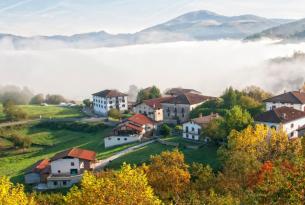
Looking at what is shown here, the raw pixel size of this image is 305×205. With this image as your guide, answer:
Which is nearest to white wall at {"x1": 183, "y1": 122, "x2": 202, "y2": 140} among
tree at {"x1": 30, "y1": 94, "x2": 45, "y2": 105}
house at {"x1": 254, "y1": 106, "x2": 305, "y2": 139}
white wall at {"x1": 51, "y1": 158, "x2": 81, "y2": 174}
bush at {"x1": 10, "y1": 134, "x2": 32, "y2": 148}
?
house at {"x1": 254, "y1": 106, "x2": 305, "y2": 139}

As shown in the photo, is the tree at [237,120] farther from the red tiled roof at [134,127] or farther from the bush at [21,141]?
the bush at [21,141]

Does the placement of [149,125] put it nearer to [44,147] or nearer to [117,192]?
[44,147]

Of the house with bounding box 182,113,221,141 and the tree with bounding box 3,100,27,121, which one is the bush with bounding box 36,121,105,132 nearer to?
the tree with bounding box 3,100,27,121

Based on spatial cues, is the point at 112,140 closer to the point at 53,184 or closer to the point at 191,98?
the point at 53,184

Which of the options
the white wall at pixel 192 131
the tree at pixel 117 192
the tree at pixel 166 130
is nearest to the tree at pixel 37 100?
the tree at pixel 166 130

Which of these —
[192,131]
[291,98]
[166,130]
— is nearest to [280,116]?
[291,98]

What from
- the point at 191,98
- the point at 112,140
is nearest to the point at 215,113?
the point at 191,98
